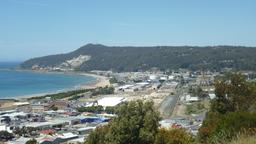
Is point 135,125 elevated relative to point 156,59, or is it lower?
elevated

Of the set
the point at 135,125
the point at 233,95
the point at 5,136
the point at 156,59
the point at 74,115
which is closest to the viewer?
the point at 135,125

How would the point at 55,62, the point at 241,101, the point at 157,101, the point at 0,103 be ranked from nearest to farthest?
the point at 241,101 → the point at 157,101 → the point at 0,103 → the point at 55,62

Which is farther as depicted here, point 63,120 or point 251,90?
point 63,120

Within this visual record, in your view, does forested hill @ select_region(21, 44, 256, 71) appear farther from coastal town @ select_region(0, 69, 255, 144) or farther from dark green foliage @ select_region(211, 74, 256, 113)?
dark green foliage @ select_region(211, 74, 256, 113)

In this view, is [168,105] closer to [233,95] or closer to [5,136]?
[5,136]

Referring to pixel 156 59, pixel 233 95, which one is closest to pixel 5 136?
pixel 233 95

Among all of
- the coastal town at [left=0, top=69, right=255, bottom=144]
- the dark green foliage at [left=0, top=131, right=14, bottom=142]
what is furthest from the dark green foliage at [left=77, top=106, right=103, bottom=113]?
the dark green foliage at [left=0, top=131, right=14, bottom=142]

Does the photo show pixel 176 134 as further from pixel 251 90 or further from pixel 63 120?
pixel 63 120

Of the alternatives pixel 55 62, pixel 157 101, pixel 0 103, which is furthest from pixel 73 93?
pixel 55 62
